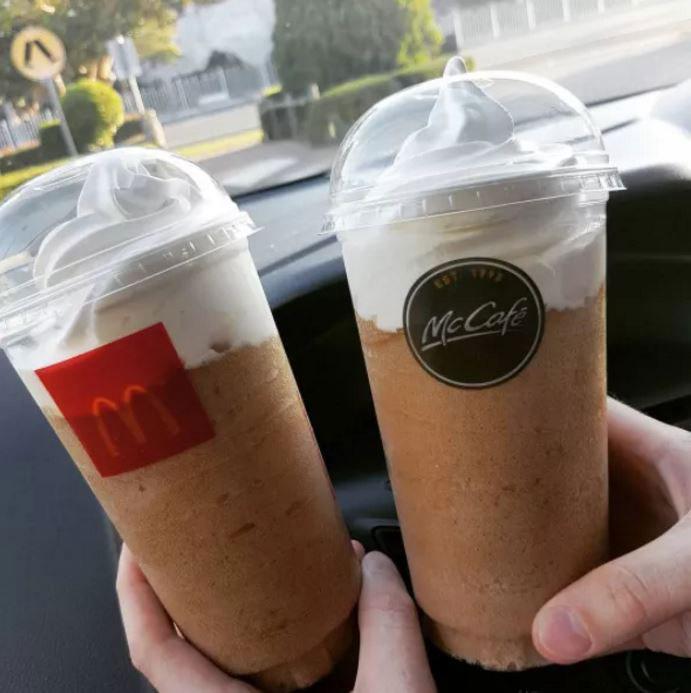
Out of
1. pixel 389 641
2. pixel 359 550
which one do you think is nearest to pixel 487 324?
pixel 389 641

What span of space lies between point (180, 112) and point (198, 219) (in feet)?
4.73

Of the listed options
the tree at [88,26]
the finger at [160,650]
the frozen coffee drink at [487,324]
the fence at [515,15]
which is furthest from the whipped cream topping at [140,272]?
the fence at [515,15]

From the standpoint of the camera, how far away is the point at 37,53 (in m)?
1.92

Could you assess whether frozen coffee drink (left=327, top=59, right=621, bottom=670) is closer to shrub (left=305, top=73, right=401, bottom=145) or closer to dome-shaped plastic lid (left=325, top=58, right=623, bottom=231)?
dome-shaped plastic lid (left=325, top=58, right=623, bottom=231)

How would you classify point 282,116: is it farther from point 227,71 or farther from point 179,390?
point 179,390

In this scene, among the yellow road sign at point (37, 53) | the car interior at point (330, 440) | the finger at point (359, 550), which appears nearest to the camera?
the finger at point (359, 550)

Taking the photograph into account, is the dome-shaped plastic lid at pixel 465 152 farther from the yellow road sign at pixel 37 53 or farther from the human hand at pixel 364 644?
the yellow road sign at pixel 37 53

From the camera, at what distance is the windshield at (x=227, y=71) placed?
78.0 inches

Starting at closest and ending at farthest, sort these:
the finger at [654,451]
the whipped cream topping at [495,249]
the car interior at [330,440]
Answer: the whipped cream topping at [495,249] < the finger at [654,451] < the car interior at [330,440]

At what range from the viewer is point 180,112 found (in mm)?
2145

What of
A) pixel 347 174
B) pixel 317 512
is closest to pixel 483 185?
pixel 347 174

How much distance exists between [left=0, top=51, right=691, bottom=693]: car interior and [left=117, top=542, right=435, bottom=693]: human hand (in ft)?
0.44

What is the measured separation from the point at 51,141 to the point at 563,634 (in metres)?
1.72

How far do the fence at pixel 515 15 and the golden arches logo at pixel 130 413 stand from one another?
1788 millimetres
